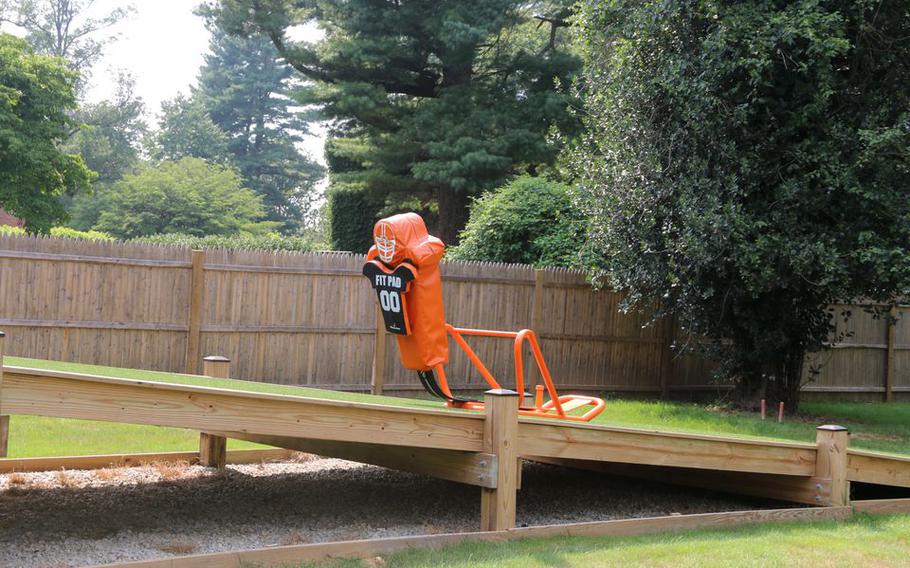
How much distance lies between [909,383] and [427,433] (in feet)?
52.3

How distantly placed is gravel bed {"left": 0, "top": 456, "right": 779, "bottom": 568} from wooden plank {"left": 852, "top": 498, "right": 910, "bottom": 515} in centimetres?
95

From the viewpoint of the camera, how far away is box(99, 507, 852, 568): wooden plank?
518 centimetres

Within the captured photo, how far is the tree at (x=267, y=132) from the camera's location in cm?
5503

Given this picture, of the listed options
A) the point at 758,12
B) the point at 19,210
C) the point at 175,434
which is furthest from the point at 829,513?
the point at 19,210

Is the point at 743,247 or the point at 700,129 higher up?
the point at 700,129

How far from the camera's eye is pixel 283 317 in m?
12.8

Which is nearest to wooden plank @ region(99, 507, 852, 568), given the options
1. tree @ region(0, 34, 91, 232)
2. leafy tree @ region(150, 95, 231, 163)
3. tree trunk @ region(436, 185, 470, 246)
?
tree trunk @ region(436, 185, 470, 246)

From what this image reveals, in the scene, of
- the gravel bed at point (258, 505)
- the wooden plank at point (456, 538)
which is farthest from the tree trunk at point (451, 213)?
the wooden plank at point (456, 538)

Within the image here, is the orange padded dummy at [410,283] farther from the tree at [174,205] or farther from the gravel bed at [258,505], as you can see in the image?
the tree at [174,205]

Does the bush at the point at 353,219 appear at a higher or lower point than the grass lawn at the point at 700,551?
higher

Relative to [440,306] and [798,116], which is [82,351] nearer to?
[440,306]

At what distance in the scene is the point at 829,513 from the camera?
24.6ft

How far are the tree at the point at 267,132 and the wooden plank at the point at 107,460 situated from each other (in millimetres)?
46261

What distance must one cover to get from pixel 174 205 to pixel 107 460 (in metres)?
33.6
